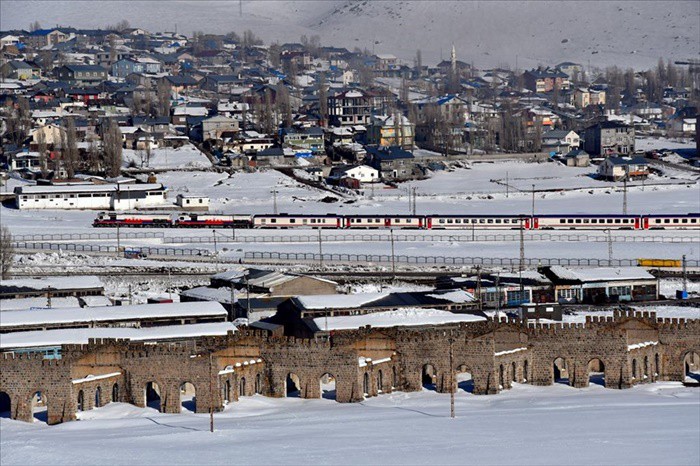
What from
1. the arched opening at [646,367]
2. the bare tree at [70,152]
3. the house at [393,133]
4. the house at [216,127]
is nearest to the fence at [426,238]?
the bare tree at [70,152]

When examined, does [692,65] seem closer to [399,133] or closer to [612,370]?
[399,133]

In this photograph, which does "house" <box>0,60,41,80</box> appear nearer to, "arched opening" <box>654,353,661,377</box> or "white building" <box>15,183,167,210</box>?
"white building" <box>15,183,167,210</box>

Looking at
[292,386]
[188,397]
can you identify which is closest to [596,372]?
[292,386]

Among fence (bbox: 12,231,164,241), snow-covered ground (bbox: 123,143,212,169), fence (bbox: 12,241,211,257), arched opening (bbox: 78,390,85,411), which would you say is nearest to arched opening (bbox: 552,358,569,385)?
arched opening (bbox: 78,390,85,411)

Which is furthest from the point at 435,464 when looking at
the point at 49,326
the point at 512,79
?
the point at 512,79

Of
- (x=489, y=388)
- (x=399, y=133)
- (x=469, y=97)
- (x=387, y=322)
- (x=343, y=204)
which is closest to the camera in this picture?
(x=489, y=388)
